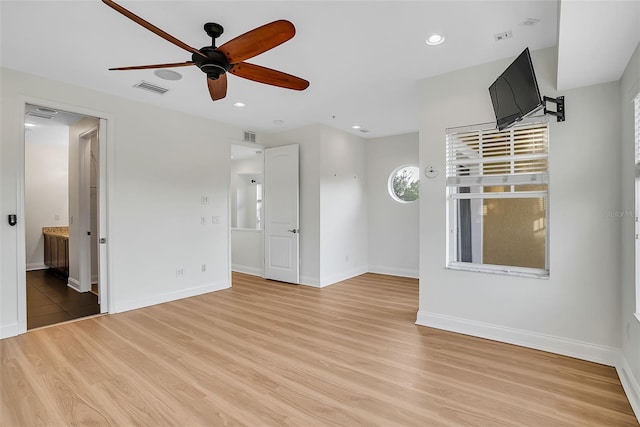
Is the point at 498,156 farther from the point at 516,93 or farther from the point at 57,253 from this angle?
the point at 57,253

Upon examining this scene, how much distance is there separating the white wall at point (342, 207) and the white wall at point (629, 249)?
3.68 metres

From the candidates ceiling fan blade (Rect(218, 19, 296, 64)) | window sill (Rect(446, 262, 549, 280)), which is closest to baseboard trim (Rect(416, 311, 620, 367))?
A: window sill (Rect(446, 262, 549, 280))

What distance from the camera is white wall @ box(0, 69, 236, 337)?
3.26 m

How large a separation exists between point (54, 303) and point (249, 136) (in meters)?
3.70

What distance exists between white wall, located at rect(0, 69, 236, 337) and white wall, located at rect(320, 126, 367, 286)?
160 cm

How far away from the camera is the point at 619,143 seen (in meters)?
2.58

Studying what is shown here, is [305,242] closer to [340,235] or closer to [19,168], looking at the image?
[340,235]

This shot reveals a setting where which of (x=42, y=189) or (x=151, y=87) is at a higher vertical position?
(x=151, y=87)

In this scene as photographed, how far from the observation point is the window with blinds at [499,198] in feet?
9.81

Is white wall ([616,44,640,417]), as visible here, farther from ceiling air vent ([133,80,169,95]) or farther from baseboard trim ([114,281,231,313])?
baseboard trim ([114,281,231,313])

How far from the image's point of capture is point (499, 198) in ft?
10.5

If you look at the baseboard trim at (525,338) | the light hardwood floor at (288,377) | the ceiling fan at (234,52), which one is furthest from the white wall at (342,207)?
the ceiling fan at (234,52)

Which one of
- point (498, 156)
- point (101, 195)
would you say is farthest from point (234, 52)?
point (101, 195)

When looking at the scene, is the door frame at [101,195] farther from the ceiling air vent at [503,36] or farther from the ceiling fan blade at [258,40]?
the ceiling air vent at [503,36]
